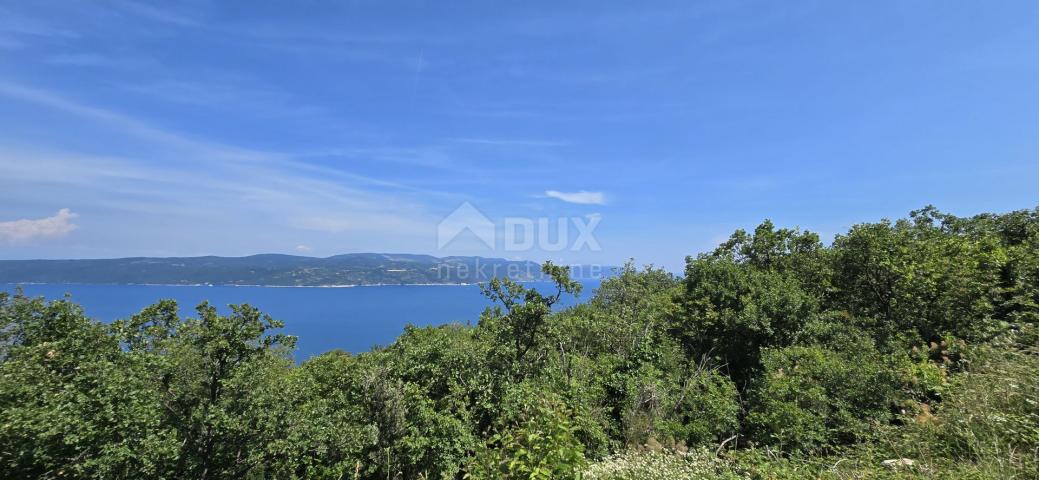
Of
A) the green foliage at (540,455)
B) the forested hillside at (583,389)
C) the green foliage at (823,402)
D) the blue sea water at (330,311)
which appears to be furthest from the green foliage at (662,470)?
the blue sea water at (330,311)

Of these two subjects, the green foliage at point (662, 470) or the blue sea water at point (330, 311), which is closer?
the green foliage at point (662, 470)

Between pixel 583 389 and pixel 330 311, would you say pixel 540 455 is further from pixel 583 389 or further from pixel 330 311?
pixel 330 311

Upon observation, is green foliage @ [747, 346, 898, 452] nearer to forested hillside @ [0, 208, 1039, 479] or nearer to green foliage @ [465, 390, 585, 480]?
forested hillside @ [0, 208, 1039, 479]

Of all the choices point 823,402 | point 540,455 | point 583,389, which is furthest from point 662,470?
point 823,402

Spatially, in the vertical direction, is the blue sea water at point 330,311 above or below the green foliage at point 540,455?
below

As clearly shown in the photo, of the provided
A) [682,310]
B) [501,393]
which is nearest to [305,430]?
[501,393]

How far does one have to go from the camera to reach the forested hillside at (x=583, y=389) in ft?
18.9

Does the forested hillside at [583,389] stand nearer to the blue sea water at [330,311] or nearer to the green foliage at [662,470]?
the green foliage at [662,470]

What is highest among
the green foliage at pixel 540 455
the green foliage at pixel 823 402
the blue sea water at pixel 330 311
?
the green foliage at pixel 540 455

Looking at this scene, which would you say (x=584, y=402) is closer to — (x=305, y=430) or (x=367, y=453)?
(x=367, y=453)

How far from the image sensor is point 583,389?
423 inches

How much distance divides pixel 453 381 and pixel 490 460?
368cm

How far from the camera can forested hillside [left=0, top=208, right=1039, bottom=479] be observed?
575 centimetres

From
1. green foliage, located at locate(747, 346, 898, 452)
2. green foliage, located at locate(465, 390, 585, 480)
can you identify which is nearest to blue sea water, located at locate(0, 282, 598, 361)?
green foliage, located at locate(747, 346, 898, 452)
